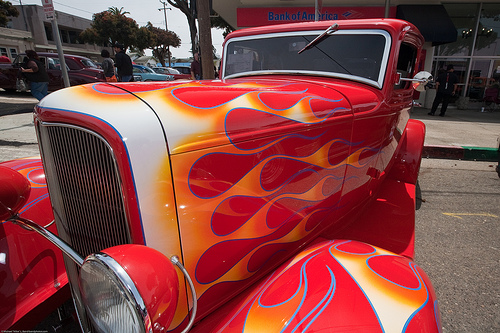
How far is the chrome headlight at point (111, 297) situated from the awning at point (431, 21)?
11.5 meters

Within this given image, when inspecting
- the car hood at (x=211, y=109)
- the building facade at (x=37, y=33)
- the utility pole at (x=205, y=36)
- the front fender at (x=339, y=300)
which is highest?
the building facade at (x=37, y=33)

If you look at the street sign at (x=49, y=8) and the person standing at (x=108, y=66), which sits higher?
the street sign at (x=49, y=8)

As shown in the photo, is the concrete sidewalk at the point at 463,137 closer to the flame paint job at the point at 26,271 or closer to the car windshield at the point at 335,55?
the car windshield at the point at 335,55

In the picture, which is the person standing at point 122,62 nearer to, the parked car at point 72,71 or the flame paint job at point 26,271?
the parked car at point 72,71

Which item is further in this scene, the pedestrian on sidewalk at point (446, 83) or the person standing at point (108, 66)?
the pedestrian on sidewalk at point (446, 83)

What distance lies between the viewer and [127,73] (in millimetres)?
7762

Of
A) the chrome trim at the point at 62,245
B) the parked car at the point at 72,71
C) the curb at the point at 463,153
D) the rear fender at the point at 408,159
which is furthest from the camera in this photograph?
the parked car at the point at 72,71

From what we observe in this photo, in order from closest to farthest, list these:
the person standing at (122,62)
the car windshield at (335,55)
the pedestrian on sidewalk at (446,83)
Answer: the car windshield at (335,55) < the person standing at (122,62) < the pedestrian on sidewalk at (446,83)

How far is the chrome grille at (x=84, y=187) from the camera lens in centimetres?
105

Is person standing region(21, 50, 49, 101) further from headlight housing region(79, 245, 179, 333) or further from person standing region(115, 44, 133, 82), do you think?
headlight housing region(79, 245, 179, 333)

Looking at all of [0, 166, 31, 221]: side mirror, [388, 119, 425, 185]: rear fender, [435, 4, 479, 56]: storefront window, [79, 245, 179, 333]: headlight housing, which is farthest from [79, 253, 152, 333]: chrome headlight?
[435, 4, 479, 56]: storefront window

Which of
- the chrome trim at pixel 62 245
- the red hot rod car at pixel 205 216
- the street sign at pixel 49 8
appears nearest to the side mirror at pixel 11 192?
the red hot rod car at pixel 205 216

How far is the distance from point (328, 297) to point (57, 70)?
13.3m

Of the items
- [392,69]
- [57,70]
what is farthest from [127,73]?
[392,69]
